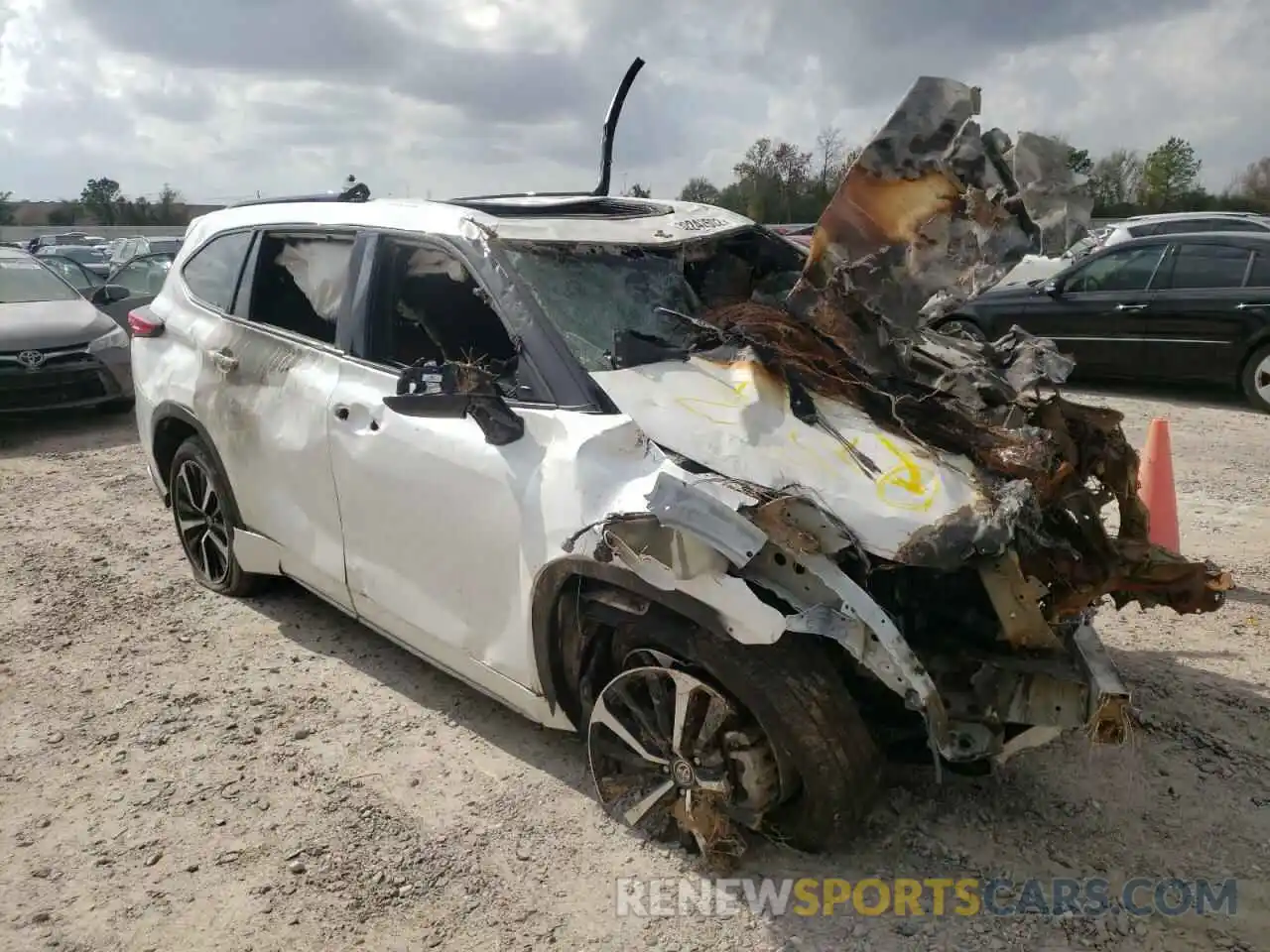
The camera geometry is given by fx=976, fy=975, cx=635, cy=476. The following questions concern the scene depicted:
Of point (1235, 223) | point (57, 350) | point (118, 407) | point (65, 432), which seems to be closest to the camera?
point (57, 350)

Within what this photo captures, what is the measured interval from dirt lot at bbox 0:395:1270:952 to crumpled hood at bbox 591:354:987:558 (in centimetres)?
109

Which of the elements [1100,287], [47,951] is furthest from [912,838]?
[1100,287]

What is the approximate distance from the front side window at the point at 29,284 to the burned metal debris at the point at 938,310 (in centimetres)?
821

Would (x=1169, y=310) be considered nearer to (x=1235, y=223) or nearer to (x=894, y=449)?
(x=894, y=449)

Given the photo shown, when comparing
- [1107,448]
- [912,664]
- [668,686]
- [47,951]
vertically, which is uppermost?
[1107,448]

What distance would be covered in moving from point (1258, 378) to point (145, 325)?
28.3 feet

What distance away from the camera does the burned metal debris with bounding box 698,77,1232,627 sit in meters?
2.97

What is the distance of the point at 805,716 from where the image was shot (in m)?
2.47

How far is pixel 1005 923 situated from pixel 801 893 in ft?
1.76

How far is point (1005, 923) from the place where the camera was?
2605mm

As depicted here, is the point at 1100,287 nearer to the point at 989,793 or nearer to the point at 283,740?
the point at 989,793

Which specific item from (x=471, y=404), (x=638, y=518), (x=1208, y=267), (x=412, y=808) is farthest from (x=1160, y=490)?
(x=1208, y=267)

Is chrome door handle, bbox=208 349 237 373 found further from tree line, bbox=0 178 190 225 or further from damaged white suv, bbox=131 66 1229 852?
tree line, bbox=0 178 190 225

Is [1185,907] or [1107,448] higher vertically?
[1107,448]
